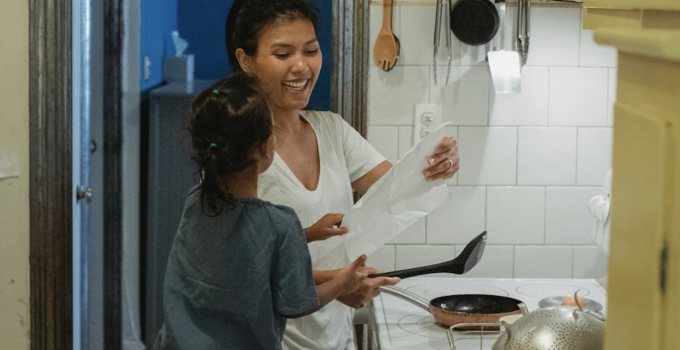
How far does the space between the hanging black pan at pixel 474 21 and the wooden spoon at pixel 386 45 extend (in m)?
0.16

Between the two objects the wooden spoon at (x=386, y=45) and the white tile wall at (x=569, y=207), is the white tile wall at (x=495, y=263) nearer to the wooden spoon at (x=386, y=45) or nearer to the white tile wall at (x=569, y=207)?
the white tile wall at (x=569, y=207)

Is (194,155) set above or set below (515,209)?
above

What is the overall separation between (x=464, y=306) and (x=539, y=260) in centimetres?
48

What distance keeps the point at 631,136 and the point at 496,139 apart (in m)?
1.96

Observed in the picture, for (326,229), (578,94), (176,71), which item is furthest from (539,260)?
(176,71)

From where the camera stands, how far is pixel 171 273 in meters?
1.53

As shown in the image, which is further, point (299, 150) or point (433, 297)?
point (433, 297)

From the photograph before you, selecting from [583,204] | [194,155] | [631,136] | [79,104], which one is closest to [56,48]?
[79,104]

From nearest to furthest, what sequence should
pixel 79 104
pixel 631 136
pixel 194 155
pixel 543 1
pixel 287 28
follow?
pixel 631 136 < pixel 194 155 < pixel 287 28 < pixel 543 1 < pixel 79 104

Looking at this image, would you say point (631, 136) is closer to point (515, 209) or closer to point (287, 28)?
point (287, 28)

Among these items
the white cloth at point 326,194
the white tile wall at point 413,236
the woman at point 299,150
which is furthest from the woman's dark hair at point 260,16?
the white tile wall at point 413,236

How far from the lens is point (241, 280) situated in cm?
144

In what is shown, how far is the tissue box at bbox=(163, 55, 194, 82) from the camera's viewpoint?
168 inches

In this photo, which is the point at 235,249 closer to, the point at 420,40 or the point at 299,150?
the point at 299,150
